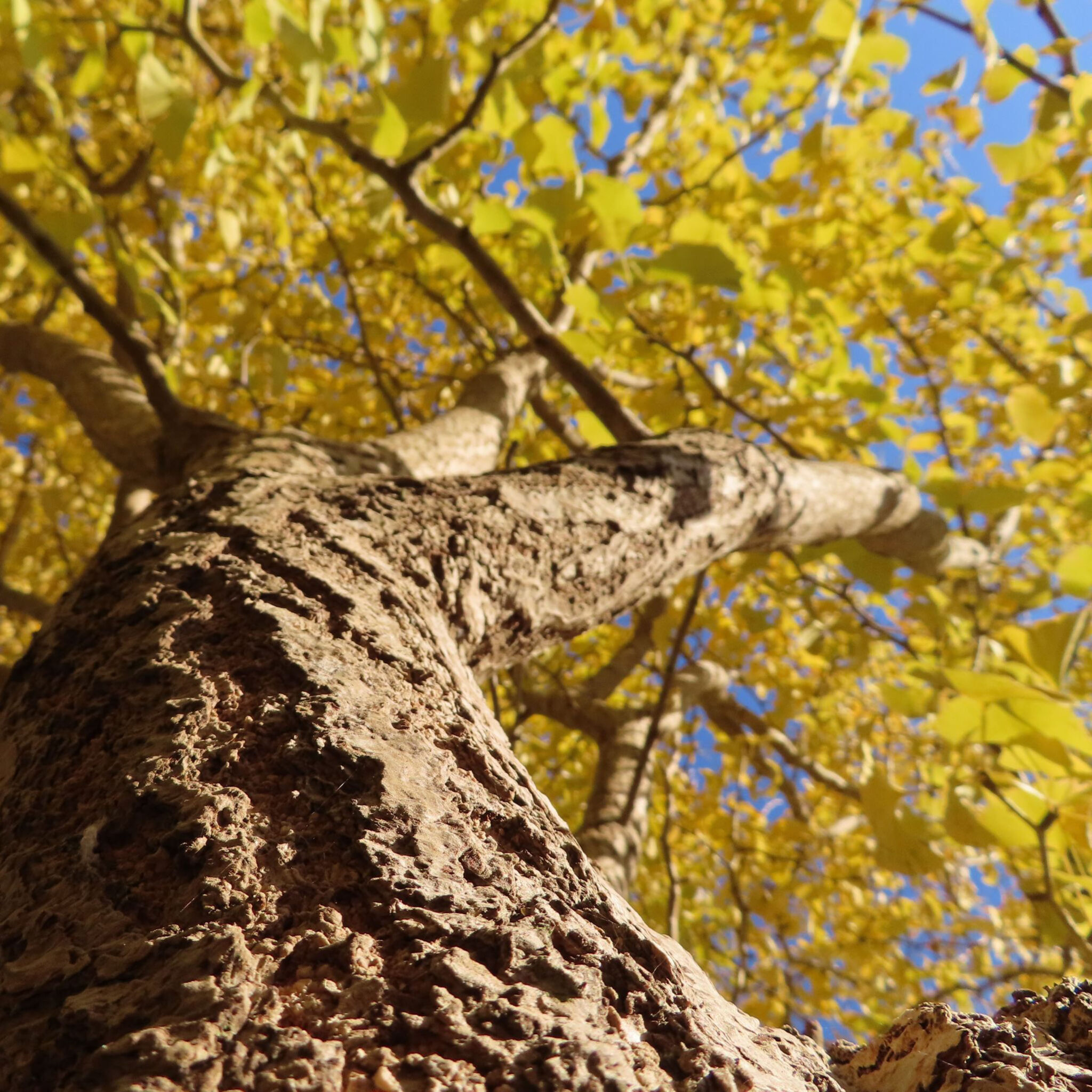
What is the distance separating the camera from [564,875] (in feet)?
1.44

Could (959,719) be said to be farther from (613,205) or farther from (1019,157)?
(1019,157)

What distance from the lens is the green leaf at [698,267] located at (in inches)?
45.1

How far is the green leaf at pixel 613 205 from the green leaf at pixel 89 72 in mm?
1055

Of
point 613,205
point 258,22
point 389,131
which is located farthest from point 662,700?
point 258,22

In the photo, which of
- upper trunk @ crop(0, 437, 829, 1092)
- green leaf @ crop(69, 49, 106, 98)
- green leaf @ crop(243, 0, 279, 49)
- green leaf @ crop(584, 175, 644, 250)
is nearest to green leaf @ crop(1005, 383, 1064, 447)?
green leaf @ crop(584, 175, 644, 250)

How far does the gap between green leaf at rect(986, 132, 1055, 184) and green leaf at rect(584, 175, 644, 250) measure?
88 cm

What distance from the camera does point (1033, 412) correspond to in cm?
133

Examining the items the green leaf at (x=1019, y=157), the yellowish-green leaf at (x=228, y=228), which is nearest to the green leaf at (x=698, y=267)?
the green leaf at (x=1019, y=157)

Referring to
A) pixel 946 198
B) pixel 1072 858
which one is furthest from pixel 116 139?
pixel 1072 858

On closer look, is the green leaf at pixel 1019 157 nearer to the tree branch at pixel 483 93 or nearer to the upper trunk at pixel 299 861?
the tree branch at pixel 483 93

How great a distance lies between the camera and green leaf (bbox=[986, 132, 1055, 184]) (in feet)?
4.99

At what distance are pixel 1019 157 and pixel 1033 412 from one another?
2.04ft

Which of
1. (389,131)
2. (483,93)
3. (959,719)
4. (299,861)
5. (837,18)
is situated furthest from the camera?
(837,18)

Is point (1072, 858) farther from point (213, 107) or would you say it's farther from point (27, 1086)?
point (213, 107)
